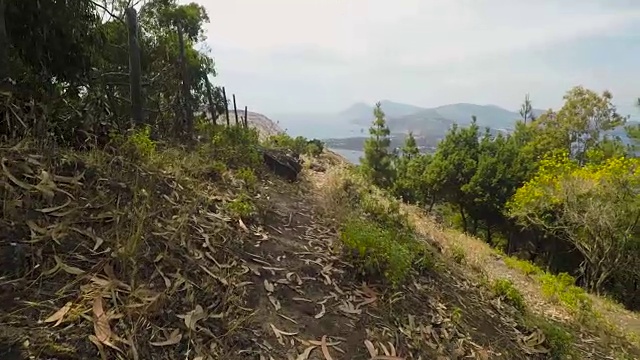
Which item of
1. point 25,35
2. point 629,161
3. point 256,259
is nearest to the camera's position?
point 256,259

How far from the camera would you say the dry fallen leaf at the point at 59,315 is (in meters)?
2.02

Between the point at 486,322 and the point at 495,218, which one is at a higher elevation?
the point at 486,322

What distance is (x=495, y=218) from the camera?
21.1 meters

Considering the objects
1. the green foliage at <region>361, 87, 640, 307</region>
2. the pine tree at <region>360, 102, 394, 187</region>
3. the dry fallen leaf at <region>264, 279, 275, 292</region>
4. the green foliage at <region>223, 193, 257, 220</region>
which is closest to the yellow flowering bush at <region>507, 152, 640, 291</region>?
the green foliage at <region>361, 87, 640, 307</region>

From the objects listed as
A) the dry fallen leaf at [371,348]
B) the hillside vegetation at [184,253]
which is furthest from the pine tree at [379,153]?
the dry fallen leaf at [371,348]

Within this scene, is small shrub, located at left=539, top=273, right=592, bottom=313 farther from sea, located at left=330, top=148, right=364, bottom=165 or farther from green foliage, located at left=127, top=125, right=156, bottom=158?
sea, located at left=330, top=148, right=364, bottom=165

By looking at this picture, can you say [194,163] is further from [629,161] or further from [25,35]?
[629,161]

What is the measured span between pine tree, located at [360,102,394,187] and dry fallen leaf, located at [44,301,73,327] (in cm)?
2338

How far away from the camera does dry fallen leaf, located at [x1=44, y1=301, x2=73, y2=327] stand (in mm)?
2021

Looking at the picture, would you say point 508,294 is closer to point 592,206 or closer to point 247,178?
point 247,178

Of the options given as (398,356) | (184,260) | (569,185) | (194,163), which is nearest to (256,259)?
(184,260)

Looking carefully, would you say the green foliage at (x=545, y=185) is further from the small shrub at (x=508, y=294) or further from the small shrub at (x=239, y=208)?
the small shrub at (x=239, y=208)

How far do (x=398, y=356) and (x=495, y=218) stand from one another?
19.5 m

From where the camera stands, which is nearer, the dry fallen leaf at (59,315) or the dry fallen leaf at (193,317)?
the dry fallen leaf at (59,315)
